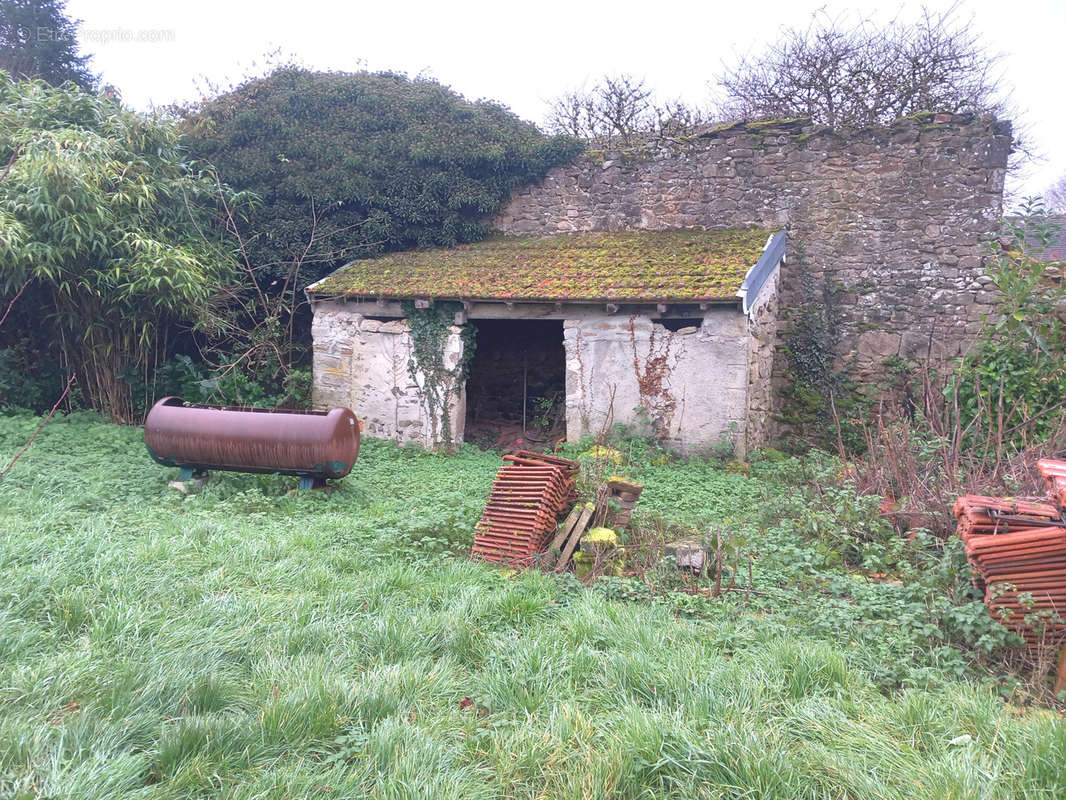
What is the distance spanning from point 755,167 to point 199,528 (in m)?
9.13

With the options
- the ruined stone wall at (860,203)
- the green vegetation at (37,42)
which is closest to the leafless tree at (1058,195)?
the ruined stone wall at (860,203)

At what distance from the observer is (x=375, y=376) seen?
1015 cm

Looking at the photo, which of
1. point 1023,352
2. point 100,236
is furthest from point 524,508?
point 100,236

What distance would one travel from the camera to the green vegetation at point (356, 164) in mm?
11297

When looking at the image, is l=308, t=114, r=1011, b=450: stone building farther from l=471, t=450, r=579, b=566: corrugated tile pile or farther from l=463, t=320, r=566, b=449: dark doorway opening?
l=471, t=450, r=579, b=566: corrugated tile pile

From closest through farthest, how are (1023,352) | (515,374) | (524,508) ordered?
(524,508)
(1023,352)
(515,374)

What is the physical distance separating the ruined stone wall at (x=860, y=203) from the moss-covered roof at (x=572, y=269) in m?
0.62

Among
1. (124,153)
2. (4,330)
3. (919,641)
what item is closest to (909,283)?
(919,641)

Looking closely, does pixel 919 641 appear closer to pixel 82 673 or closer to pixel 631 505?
pixel 631 505

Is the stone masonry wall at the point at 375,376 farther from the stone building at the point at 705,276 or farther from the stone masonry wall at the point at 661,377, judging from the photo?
the stone masonry wall at the point at 661,377

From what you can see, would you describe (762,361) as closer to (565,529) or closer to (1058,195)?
(565,529)

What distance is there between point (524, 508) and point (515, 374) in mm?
7339

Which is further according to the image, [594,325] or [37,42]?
[37,42]

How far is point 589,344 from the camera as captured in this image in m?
9.22
